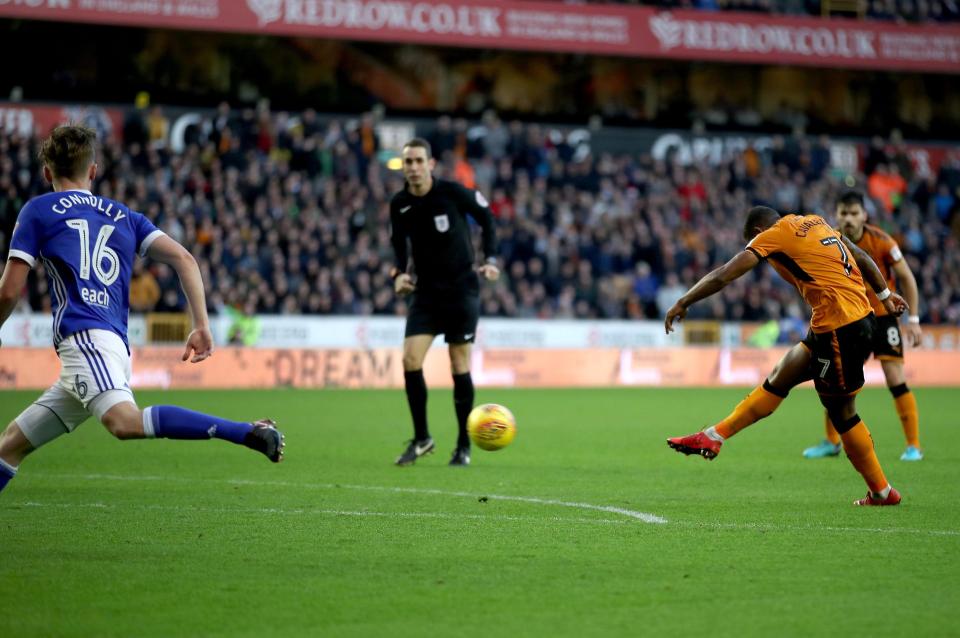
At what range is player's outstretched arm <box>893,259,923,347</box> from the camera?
11.4 meters

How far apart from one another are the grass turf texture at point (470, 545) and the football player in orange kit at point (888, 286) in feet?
1.56

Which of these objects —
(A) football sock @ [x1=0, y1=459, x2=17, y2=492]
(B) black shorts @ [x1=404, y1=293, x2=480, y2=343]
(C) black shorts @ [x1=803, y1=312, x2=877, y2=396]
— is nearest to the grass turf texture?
(A) football sock @ [x1=0, y1=459, x2=17, y2=492]

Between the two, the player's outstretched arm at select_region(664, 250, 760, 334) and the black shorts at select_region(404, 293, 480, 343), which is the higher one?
the player's outstretched arm at select_region(664, 250, 760, 334)

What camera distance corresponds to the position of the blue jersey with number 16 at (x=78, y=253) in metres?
6.82

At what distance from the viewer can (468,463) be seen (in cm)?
1195

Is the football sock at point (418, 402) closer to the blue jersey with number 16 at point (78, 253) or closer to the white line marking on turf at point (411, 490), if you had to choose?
the white line marking on turf at point (411, 490)

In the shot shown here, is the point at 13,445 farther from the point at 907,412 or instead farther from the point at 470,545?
the point at 907,412

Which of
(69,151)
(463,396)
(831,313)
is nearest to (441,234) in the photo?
(463,396)

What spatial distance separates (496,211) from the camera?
3006cm

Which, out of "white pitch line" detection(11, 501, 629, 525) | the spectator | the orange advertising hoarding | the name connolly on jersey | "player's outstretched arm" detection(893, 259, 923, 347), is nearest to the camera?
the name connolly on jersey

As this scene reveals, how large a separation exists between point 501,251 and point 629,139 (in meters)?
9.51

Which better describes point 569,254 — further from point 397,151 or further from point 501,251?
point 397,151

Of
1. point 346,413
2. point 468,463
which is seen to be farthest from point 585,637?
point 346,413

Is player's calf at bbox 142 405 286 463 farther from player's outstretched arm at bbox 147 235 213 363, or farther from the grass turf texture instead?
the grass turf texture
